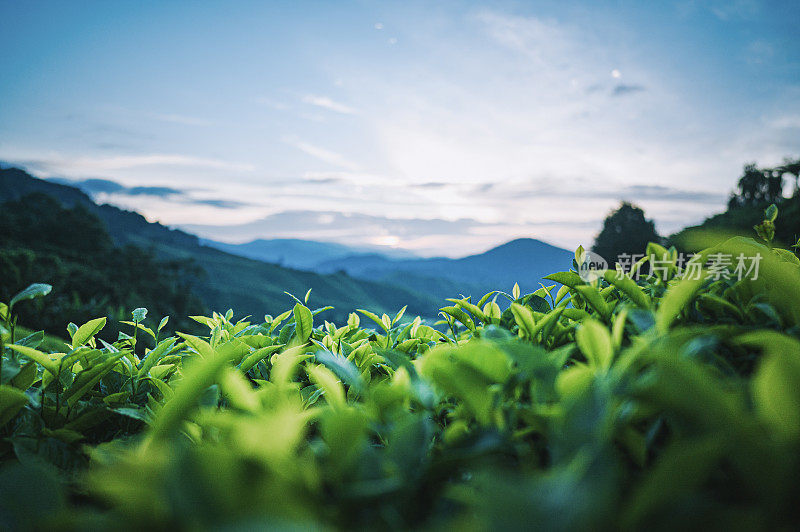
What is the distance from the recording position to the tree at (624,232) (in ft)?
112

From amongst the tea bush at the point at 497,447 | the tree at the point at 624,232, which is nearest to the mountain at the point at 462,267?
the tree at the point at 624,232

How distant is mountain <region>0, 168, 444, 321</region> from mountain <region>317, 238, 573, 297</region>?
7337 millimetres

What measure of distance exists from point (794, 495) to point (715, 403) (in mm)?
174

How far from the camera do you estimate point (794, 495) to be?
58 cm

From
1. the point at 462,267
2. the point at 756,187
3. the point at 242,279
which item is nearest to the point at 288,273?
the point at 242,279

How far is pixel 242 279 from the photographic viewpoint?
7556 centimetres

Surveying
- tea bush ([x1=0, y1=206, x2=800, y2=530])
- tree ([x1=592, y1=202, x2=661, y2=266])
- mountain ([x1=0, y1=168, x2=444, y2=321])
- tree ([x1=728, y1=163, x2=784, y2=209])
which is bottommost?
mountain ([x1=0, y1=168, x2=444, y2=321])

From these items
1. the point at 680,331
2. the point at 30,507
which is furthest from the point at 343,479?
the point at 680,331

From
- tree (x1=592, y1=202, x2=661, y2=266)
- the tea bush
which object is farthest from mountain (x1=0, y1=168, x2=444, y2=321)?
the tea bush

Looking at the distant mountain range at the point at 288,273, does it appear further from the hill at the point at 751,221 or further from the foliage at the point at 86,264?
the hill at the point at 751,221

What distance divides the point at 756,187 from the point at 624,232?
15117 millimetres

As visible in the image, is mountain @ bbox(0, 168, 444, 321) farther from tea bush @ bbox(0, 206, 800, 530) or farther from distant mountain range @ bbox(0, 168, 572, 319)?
tea bush @ bbox(0, 206, 800, 530)

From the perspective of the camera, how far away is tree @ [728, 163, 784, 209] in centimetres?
3712

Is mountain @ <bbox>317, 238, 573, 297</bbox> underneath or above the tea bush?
underneath
